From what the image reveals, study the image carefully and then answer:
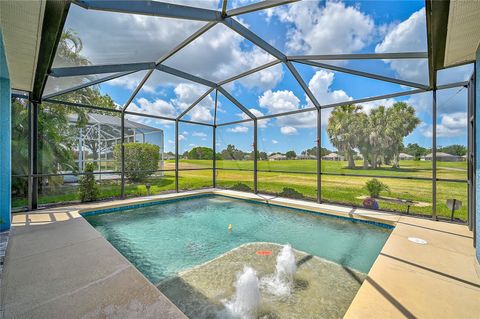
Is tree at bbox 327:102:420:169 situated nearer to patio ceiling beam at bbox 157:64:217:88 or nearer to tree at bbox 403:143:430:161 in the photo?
tree at bbox 403:143:430:161

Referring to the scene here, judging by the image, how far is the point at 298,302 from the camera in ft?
8.50

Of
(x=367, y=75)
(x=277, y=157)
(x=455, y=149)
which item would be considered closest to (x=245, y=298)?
(x=367, y=75)

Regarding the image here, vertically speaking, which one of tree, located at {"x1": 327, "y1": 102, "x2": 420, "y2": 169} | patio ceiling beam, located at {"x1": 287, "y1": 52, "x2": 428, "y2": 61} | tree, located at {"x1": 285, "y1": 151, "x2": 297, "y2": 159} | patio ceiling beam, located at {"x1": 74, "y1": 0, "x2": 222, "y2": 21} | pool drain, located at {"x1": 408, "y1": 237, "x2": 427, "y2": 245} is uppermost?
patio ceiling beam, located at {"x1": 74, "y1": 0, "x2": 222, "y2": 21}

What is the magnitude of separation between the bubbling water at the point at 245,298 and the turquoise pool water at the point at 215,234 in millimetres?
1055

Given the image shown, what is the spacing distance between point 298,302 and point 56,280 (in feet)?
9.49

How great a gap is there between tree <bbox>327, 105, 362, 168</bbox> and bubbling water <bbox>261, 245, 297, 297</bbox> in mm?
5206

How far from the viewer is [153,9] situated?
329cm

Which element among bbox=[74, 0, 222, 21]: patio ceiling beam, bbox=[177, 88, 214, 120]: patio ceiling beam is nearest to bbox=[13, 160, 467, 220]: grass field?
bbox=[177, 88, 214, 120]: patio ceiling beam

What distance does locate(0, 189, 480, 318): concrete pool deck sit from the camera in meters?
1.96

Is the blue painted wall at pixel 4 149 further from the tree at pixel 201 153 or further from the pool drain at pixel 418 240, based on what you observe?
the pool drain at pixel 418 240

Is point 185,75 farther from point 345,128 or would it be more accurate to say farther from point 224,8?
point 345,128

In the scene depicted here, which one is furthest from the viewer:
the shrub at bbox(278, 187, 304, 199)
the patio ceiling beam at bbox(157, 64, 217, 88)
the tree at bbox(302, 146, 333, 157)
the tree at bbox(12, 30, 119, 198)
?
the shrub at bbox(278, 187, 304, 199)

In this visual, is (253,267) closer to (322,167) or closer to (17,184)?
(322,167)

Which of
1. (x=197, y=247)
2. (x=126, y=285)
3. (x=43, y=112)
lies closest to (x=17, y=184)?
(x=43, y=112)
